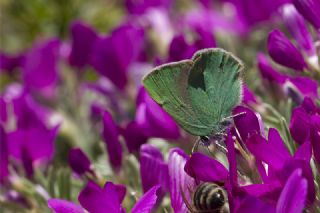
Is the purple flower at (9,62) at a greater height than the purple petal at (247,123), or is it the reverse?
the purple flower at (9,62)

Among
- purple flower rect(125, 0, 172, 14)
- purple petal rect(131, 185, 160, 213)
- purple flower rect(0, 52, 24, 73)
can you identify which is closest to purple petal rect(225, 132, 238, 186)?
purple petal rect(131, 185, 160, 213)

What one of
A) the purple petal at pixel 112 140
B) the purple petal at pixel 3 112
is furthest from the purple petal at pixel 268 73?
the purple petal at pixel 3 112

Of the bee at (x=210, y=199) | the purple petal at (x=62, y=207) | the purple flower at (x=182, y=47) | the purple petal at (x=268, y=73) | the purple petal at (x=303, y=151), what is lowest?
the purple petal at (x=268, y=73)

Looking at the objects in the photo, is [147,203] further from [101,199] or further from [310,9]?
[310,9]

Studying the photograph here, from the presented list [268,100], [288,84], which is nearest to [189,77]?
[288,84]

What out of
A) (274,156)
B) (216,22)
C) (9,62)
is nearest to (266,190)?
(274,156)

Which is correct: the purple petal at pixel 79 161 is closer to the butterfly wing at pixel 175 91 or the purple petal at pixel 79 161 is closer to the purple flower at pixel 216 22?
the butterfly wing at pixel 175 91

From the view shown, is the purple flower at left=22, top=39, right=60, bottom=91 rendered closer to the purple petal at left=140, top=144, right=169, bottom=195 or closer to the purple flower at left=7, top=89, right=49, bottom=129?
the purple flower at left=7, top=89, right=49, bottom=129
